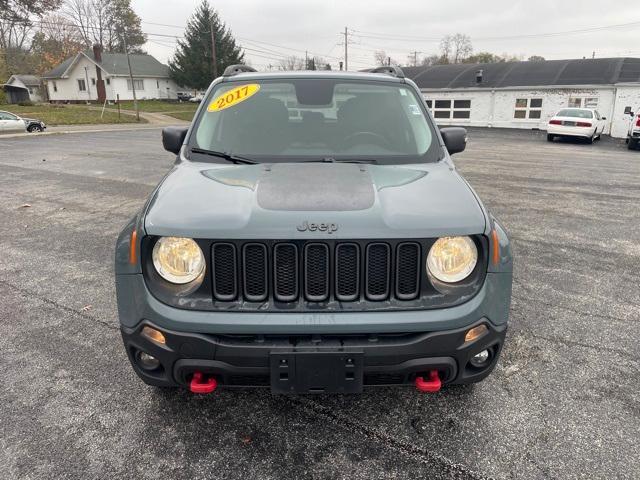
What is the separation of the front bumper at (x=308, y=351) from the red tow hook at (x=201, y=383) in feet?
0.12

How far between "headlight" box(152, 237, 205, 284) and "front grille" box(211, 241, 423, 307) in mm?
99

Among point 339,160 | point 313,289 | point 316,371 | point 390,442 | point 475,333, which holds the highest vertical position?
point 339,160

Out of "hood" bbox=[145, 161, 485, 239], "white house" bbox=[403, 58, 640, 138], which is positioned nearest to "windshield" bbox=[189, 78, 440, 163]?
"hood" bbox=[145, 161, 485, 239]

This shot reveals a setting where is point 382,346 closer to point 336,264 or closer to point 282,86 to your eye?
point 336,264

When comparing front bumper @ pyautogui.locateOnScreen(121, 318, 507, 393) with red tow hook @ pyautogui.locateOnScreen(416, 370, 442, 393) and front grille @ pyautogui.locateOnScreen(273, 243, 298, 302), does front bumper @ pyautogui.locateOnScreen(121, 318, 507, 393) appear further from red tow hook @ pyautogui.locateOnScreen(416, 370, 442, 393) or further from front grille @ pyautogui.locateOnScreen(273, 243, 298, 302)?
front grille @ pyautogui.locateOnScreen(273, 243, 298, 302)

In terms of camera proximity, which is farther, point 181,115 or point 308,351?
point 181,115

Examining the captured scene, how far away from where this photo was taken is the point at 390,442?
242cm

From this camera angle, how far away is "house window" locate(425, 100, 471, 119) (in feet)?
112

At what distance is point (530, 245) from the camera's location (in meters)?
5.77

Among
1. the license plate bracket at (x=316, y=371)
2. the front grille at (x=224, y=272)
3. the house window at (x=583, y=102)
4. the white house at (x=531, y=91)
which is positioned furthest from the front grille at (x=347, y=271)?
the house window at (x=583, y=102)

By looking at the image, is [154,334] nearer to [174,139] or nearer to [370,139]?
[174,139]

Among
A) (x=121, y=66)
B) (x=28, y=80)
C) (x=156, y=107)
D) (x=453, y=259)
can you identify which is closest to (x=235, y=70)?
(x=453, y=259)

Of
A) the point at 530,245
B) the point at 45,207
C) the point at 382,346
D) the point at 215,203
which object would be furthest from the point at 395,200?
the point at 45,207

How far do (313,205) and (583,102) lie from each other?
108 feet
